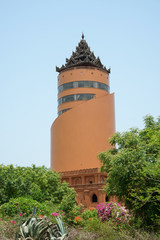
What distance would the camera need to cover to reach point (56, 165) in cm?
4634

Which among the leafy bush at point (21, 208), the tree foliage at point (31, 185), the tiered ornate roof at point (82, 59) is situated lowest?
the leafy bush at point (21, 208)

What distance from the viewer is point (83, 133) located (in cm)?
4472

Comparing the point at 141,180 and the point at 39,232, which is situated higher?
the point at 141,180

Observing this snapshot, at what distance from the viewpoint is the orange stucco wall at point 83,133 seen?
4400 centimetres

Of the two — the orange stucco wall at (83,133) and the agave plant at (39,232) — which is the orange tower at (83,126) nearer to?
the orange stucco wall at (83,133)

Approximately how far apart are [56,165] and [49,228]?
117 ft

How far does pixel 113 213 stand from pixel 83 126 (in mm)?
28926

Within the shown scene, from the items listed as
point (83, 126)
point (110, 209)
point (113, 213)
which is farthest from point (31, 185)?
point (83, 126)

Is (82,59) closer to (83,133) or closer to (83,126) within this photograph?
(83,126)

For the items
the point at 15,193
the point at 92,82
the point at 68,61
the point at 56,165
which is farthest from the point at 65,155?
the point at 15,193

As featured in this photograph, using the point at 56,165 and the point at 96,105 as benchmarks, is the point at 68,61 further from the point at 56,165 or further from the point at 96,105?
the point at 56,165

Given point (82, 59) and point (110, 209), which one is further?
point (82, 59)

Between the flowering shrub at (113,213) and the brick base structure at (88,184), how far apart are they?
2213 cm

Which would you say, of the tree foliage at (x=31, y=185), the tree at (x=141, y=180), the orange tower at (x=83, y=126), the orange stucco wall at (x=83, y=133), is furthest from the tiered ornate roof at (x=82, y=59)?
the tree at (x=141, y=180)
